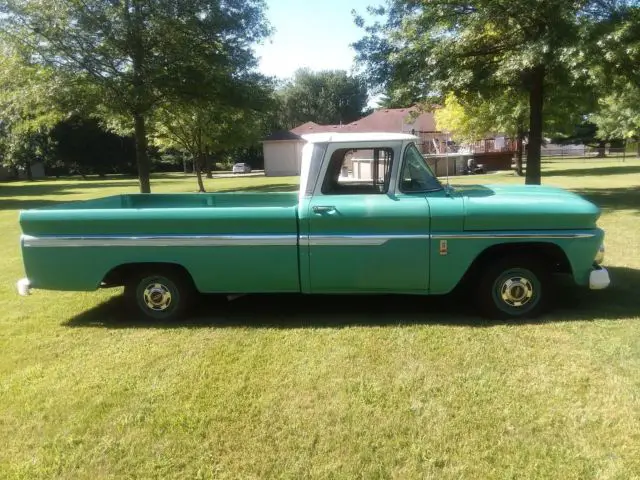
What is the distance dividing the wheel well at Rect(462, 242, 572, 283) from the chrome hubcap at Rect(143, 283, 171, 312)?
290cm

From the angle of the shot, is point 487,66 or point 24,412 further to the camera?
point 487,66

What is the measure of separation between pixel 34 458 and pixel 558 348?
149 inches

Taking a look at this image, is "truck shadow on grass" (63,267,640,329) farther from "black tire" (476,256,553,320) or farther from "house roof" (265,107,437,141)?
"house roof" (265,107,437,141)

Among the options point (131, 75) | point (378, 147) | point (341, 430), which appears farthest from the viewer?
point (131, 75)

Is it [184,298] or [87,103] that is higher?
[87,103]

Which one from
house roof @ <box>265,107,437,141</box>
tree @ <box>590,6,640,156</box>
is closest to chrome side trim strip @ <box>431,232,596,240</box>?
tree @ <box>590,6,640,156</box>

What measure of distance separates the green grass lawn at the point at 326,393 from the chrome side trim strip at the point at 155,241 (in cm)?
80

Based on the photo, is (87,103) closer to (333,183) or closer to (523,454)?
(333,183)

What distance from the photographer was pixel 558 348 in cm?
433

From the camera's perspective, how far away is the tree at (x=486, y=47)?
38.8ft

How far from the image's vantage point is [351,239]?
487 centimetres

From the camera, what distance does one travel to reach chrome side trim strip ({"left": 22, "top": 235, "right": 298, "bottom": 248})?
4957 mm

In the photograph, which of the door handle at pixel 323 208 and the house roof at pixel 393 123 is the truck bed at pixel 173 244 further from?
the house roof at pixel 393 123

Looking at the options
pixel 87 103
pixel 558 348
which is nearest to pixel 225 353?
pixel 558 348
